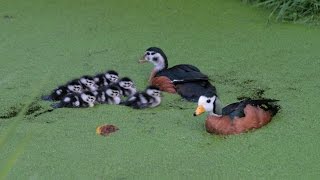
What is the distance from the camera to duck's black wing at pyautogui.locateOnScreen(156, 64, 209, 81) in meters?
3.46

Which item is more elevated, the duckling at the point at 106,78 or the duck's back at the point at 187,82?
the duck's back at the point at 187,82

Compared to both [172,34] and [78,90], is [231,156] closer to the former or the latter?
[78,90]

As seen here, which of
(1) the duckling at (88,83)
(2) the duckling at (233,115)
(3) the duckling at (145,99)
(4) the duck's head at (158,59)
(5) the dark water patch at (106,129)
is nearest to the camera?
(2) the duckling at (233,115)

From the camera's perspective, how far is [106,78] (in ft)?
11.8

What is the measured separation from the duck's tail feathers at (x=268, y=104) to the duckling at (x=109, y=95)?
66cm

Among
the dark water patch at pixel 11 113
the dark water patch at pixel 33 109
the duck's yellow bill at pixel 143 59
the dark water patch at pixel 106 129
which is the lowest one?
the dark water patch at pixel 11 113

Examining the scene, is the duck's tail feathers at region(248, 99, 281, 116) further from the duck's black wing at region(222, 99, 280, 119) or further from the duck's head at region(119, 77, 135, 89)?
the duck's head at region(119, 77, 135, 89)

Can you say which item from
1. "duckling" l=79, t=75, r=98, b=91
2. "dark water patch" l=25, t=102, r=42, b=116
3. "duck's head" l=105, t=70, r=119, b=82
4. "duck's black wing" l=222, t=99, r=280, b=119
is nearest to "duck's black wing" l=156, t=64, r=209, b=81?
"duck's head" l=105, t=70, r=119, b=82

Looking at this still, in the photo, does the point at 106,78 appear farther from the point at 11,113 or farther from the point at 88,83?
the point at 11,113

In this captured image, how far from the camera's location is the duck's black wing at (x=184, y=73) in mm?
3457

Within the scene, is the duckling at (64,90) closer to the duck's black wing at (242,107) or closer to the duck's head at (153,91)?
the duck's head at (153,91)

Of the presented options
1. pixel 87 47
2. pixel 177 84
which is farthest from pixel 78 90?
pixel 87 47

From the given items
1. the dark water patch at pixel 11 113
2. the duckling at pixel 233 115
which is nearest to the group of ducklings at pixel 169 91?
the duckling at pixel 233 115

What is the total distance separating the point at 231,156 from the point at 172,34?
163 centimetres
